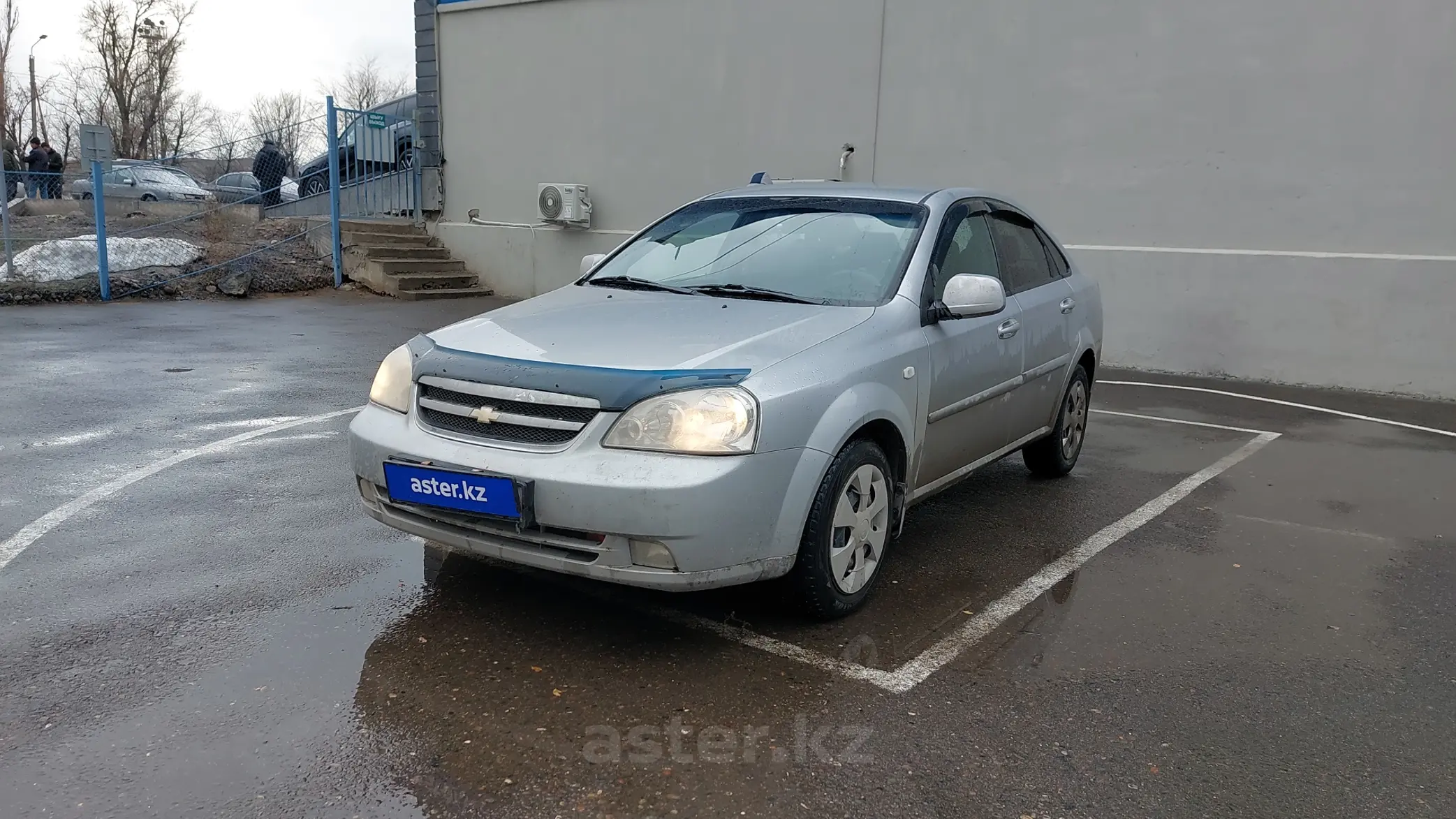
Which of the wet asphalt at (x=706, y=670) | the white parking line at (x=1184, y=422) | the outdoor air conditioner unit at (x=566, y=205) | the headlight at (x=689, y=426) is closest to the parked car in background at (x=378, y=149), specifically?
the outdoor air conditioner unit at (x=566, y=205)

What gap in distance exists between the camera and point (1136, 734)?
3.01 metres

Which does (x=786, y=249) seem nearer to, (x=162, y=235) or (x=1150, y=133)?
(x=1150, y=133)

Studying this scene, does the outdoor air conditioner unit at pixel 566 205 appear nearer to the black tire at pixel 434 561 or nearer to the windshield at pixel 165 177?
the windshield at pixel 165 177

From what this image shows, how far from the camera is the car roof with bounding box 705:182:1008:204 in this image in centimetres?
471

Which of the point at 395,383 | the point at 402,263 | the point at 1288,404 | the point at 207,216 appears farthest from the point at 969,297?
the point at 207,216

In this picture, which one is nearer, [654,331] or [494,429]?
[494,429]

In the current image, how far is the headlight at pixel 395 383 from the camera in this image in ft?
12.0

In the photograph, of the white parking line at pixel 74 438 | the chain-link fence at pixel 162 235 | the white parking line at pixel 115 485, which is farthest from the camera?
the chain-link fence at pixel 162 235

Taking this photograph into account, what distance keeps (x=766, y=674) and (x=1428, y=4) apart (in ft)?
29.8

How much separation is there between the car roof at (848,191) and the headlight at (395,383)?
1944 mm

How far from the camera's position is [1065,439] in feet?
19.2

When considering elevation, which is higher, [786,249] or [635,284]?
[786,249]

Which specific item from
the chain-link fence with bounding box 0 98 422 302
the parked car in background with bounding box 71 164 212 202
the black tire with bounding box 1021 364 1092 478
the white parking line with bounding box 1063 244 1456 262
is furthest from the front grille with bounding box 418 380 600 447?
the parked car in background with bounding box 71 164 212 202

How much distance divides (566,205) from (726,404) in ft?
37.6
